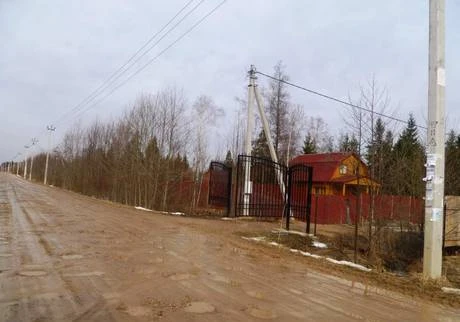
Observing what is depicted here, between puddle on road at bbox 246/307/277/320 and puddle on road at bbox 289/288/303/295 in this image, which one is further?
puddle on road at bbox 289/288/303/295

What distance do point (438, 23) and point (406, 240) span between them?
7573mm

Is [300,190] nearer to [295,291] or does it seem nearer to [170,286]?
[295,291]

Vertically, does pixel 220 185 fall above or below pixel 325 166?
below

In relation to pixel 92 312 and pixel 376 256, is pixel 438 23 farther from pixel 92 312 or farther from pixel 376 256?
pixel 92 312

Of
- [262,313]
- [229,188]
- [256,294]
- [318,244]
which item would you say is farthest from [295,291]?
[229,188]

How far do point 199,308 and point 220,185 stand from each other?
14642mm

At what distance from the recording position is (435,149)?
28.9 ft

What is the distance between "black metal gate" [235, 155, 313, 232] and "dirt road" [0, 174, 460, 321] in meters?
6.25

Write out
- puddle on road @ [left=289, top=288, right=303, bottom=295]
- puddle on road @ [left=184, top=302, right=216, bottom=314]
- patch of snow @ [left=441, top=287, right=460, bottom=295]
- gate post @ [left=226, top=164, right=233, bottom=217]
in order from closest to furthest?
puddle on road @ [left=184, top=302, right=216, bottom=314], puddle on road @ [left=289, top=288, right=303, bottom=295], patch of snow @ [left=441, top=287, right=460, bottom=295], gate post @ [left=226, top=164, right=233, bottom=217]

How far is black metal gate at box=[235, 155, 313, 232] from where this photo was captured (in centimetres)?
1784

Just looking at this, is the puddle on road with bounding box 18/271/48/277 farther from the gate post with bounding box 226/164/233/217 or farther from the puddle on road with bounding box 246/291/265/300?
the gate post with bounding box 226/164/233/217

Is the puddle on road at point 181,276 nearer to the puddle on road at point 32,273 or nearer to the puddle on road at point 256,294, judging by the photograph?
the puddle on road at point 256,294

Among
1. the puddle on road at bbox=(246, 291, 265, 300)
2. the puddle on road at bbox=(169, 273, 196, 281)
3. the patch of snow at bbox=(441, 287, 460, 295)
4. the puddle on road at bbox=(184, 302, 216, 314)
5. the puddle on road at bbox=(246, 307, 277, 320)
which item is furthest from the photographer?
the patch of snow at bbox=(441, 287, 460, 295)

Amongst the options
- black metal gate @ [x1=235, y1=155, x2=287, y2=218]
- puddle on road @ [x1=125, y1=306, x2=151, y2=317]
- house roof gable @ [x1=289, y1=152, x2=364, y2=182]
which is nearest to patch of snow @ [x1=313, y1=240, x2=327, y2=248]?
black metal gate @ [x1=235, y1=155, x2=287, y2=218]
